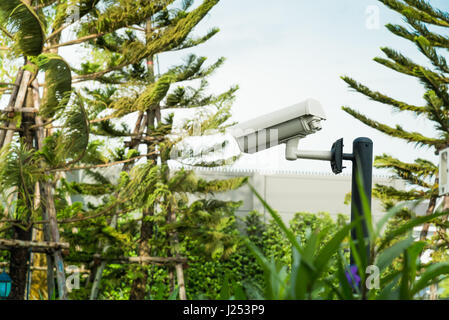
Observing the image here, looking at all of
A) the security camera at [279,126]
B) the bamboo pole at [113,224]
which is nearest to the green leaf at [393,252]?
the security camera at [279,126]

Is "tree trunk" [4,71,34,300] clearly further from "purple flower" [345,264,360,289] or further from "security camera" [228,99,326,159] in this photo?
"purple flower" [345,264,360,289]

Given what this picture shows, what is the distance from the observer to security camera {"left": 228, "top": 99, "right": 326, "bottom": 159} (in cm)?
132

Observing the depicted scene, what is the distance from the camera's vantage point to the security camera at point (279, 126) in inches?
51.9

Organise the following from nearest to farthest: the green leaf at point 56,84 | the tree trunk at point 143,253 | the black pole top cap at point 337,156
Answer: the black pole top cap at point 337,156
the green leaf at point 56,84
the tree trunk at point 143,253

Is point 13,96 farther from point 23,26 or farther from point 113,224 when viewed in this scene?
point 113,224

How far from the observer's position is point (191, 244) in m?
7.45

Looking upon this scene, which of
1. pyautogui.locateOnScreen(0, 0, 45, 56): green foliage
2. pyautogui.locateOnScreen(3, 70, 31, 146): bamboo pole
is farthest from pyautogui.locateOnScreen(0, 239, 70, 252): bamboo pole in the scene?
pyautogui.locateOnScreen(0, 0, 45, 56): green foliage

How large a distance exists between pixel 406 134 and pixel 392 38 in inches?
50.4

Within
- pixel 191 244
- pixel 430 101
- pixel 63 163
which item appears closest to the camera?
pixel 63 163

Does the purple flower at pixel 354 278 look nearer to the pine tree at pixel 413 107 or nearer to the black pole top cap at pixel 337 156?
the black pole top cap at pixel 337 156

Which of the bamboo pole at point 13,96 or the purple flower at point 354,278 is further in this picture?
the bamboo pole at point 13,96
